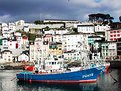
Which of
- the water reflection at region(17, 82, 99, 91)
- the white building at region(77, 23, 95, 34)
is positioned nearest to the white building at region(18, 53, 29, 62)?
the white building at region(77, 23, 95, 34)

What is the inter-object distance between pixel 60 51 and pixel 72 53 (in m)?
5.05

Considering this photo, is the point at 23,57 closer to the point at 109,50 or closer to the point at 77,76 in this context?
the point at 109,50

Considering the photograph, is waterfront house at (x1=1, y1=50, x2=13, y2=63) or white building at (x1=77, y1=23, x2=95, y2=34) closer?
waterfront house at (x1=1, y1=50, x2=13, y2=63)

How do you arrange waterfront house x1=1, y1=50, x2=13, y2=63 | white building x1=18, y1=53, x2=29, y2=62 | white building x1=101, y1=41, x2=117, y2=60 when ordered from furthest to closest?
waterfront house x1=1, y1=50, x2=13, y2=63, white building x1=18, y1=53, x2=29, y2=62, white building x1=101, y1=41, x2=117, y2=60

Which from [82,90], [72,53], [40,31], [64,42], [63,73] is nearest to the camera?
[82,90]

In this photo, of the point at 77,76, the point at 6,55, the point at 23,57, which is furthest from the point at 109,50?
the point at 77,76

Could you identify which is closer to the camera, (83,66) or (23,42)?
(83,66)

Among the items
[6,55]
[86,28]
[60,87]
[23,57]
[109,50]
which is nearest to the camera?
[60,87]

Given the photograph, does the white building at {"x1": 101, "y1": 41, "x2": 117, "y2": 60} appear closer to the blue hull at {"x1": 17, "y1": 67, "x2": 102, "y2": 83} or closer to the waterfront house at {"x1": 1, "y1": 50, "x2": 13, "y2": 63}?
the waterfront house at {"x1": 1, "y1": 50, "x2": 13, "y2": 63}

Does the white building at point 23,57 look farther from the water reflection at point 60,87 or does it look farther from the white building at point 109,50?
the water reflection at point 60,87

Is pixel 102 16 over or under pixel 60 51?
over

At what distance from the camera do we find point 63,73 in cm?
3738

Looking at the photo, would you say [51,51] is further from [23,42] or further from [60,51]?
[23,42]

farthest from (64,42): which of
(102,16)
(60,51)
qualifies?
(102,16)
